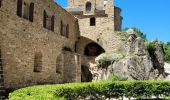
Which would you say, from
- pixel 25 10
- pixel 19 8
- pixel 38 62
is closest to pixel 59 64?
pixel 38 62

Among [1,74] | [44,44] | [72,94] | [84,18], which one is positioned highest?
[84,18]

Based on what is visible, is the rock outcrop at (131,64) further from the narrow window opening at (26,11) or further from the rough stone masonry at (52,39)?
the narrow window opening at (26,11)

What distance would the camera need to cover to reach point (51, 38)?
23.1 m

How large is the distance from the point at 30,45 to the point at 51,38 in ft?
12.5

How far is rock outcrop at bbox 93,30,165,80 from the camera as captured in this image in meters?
26.6

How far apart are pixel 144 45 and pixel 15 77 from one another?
53.8 feet

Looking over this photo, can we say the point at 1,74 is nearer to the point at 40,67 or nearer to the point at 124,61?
the point at 40,67

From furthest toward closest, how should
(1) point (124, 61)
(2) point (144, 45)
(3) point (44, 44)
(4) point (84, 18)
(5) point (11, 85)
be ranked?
(4) point (84, 18)
(2) point (144, 45)
(1) point (124, 61)
(3) point (44, 44)
(5) point (11, 85)

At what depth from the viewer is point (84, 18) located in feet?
103

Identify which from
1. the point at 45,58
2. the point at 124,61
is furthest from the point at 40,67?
the point at 124,61

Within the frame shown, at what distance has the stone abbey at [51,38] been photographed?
55.4 feet

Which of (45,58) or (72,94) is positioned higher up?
(45,58)

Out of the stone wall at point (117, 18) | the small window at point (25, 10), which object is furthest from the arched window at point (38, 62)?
the stone wall at point (117, 18)

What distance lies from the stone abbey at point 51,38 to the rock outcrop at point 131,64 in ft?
4.77
